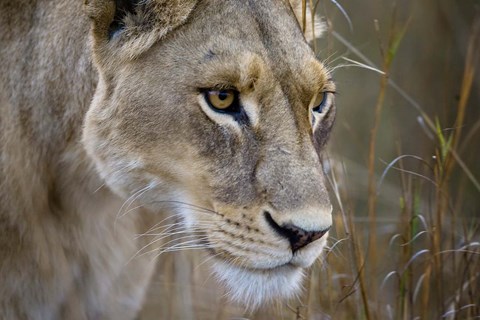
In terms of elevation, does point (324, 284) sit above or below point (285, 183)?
below

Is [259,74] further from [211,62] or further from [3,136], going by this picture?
[3,136]

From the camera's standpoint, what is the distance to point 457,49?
18.3 feet

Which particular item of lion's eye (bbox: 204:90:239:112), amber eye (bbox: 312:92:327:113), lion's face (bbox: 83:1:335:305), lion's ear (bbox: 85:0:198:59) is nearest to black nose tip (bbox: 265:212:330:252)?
lion's face (bbox: 83:1:335:305)

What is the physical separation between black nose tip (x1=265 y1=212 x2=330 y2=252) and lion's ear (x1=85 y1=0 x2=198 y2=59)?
2.25ft

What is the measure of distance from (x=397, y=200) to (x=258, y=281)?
6.55 feet

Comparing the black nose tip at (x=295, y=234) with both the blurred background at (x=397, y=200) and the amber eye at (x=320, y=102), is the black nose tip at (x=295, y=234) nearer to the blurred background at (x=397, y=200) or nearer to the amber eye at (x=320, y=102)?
the blurred background at (x=397, y=200)

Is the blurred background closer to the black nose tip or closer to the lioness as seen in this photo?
the lioness

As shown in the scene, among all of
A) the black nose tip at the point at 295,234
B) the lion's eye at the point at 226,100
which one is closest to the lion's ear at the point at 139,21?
the lion's eye at the point at 226,100

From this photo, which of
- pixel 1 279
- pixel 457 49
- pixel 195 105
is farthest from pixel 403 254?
pixel 457 49

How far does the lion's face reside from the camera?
2799 millimetres

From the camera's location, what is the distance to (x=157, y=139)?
3.00m

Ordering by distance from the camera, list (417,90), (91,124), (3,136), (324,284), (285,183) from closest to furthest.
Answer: (285,183), (91,124), (3,136), (324,284), (417,90)

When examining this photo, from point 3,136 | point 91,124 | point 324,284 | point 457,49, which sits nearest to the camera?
point 91,124

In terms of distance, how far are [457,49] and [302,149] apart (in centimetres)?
292
